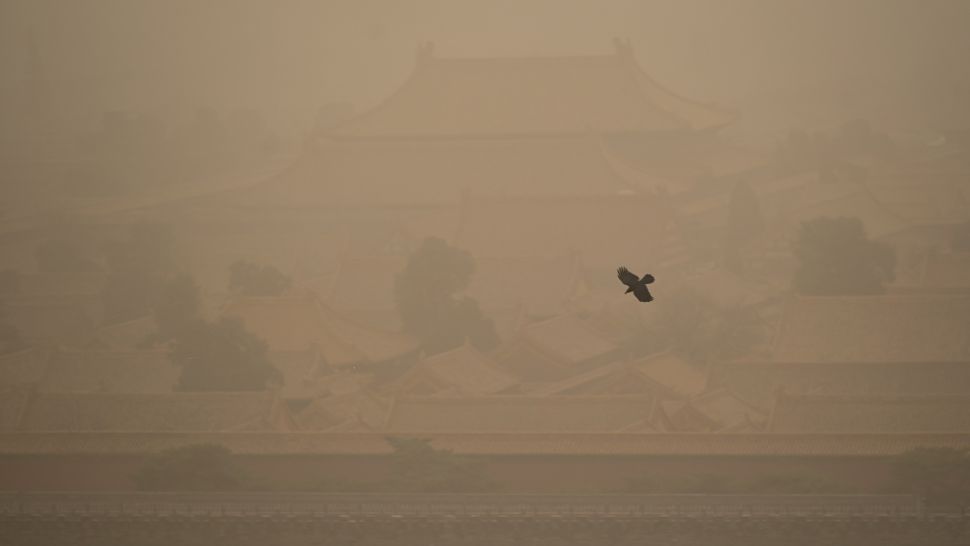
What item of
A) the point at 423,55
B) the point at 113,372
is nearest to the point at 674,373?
the point at 113,372

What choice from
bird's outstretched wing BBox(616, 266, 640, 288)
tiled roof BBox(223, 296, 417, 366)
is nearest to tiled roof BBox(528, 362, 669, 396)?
tiled roof BBox(223, 296, 417, 366)

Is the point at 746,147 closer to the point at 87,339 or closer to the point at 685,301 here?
the point at 685,301

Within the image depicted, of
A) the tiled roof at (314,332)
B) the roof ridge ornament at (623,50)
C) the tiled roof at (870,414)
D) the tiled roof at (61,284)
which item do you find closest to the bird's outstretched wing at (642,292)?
the tiled roof at (870,414)

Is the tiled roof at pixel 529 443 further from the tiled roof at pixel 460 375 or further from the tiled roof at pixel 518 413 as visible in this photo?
the tiled roof at pixel 460 375

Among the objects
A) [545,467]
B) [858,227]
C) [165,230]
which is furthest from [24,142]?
[545,467]

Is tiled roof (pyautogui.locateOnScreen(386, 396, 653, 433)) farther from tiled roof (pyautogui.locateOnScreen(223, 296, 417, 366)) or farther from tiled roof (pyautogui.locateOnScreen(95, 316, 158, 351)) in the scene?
tiled roof (pyautogui.locateOnScreen(95, 316, 158, 351))
